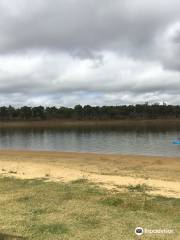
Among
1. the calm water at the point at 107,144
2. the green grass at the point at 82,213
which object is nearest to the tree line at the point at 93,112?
the calm water at the point at 107,144

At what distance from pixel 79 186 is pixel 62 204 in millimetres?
2808

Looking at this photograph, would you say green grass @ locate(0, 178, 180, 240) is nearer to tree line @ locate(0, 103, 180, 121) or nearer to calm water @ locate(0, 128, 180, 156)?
calm water @ locate(0, 128, 180, 156)

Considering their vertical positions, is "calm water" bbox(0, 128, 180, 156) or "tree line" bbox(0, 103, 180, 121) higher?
"tree line" bbox(0, 103, 180, 121)

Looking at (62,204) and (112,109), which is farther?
(112,109)

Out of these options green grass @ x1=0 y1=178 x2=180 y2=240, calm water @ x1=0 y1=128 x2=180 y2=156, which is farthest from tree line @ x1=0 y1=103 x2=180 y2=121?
green grass @ x1=0 y1=178 x2=180 y2=240

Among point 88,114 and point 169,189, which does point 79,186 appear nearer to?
point 169,189

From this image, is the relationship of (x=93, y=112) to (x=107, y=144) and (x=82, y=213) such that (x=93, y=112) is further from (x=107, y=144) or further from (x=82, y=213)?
(x=82, y=213)

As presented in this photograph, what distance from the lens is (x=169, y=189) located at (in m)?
12.0

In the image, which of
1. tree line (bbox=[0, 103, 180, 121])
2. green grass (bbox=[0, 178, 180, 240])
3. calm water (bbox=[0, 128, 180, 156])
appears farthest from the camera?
tree line (bbox=[0, 103, 180, 121])

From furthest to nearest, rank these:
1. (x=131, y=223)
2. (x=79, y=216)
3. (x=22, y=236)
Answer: (x=79, y=216) → (x=131, y=223) → (x=22, y=236)

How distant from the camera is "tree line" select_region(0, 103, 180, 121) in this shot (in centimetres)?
13488

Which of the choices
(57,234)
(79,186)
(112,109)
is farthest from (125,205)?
(112,109)

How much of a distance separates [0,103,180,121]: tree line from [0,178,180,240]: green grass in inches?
4852

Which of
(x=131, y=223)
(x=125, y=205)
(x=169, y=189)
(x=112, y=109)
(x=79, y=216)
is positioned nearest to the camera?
(x=131, y=223)
